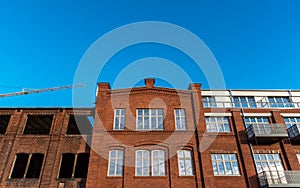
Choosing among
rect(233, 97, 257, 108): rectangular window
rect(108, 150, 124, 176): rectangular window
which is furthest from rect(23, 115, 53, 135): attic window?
A: rect(233, 97, 257, 108): rectangular window

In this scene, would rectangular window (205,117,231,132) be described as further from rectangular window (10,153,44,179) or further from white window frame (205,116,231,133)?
rectangular window (10,153,44,179)

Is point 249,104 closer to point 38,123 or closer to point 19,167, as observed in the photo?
point 38,123

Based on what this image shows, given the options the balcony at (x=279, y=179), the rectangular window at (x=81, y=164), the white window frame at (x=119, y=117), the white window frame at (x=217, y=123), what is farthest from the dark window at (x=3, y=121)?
the balcony at (x=279, y=179)

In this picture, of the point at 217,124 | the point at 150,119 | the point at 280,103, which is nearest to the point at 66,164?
the point at 150,119

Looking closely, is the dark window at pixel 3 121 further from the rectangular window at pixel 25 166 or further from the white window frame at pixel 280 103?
the white window frame at pixel 280 103

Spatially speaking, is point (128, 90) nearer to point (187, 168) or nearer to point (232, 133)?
point (187, 168)

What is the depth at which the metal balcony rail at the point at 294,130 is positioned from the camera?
60.7 ft

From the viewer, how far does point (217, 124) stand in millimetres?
19953

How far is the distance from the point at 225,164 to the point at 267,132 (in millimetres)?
4397

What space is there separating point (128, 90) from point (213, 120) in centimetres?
820

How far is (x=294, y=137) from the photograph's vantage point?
1869cm

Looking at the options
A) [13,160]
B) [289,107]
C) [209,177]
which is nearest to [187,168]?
[209,177]

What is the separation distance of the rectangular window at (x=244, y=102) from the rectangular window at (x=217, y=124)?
7.63 feet

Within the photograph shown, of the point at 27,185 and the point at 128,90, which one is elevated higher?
the point at 128,90
